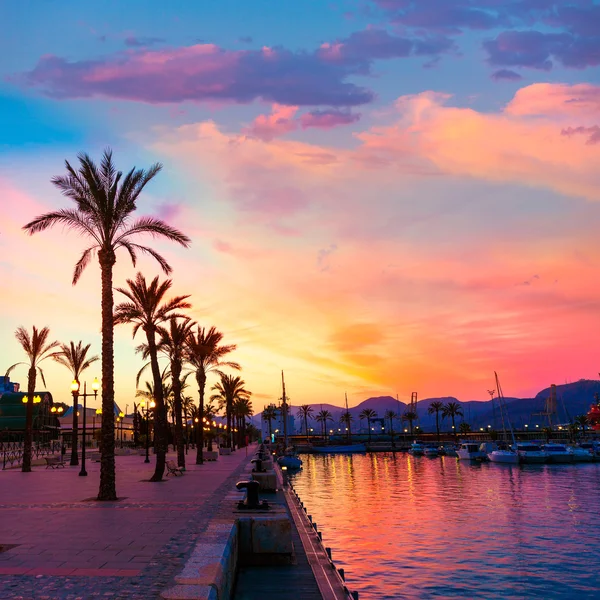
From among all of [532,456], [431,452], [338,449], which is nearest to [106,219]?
[532,456]

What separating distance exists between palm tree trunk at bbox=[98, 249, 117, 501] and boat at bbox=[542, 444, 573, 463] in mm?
70576

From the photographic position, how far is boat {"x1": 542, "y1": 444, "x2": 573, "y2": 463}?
79.4 m

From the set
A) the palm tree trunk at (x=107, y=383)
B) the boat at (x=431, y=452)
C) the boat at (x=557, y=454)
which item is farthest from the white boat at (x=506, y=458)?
the palm tree trunk at (x=107, y=383)

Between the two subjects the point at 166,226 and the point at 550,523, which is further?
the point at 550,523

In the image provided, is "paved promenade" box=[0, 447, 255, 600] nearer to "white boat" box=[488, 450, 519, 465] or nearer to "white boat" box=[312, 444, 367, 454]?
"white boat" box=[488, 450, 519, 465]

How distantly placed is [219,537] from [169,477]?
23940 mm

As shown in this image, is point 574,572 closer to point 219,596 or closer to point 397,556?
point 397,556

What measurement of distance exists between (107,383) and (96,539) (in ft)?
33.3

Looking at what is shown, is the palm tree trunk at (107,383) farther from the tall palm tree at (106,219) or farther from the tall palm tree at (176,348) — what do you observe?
the tall palm tree at (176,348)

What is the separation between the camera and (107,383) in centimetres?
2269

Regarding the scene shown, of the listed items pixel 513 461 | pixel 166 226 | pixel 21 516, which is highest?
pixel 166 226

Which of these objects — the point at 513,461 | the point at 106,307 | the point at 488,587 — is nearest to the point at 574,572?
the point at 488,587

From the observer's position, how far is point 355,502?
1537 inches

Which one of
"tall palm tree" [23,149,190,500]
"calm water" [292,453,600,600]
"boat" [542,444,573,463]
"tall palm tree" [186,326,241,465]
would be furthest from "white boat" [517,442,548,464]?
"tall palm tree" [23,149,190,500]
